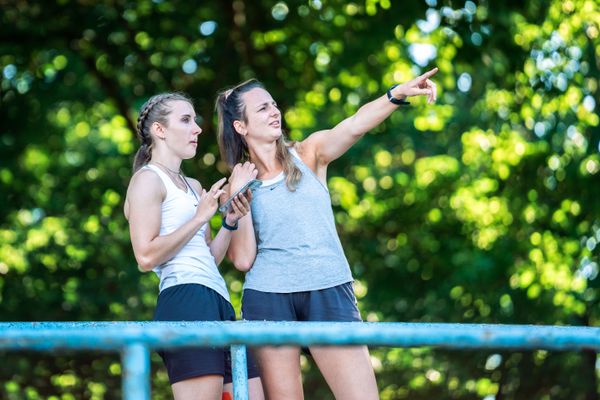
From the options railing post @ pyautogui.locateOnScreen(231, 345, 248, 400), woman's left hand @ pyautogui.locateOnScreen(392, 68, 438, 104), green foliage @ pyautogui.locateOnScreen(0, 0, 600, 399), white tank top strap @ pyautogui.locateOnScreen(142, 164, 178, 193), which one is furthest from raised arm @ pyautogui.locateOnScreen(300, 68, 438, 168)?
green foliage @ pyautogui.locateOnScreen(0, 0, 600, 399)

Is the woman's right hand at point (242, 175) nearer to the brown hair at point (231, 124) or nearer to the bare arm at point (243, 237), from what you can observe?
the bare arm at point (243, 237)

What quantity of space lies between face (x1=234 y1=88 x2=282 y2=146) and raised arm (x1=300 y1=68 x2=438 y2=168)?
12cm

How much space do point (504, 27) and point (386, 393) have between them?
3636 mm

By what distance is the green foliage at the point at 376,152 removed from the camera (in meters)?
7.48

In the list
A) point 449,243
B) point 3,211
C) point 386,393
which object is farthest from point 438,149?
point 3,211

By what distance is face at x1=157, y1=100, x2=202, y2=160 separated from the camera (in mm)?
3217

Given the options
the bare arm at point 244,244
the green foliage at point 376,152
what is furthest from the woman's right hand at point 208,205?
the green foliage at point 376,152

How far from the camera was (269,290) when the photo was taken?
→ 311 cm

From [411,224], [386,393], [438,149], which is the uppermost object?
[438,149]

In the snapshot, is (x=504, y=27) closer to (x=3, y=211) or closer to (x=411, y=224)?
(x=411, y=224)

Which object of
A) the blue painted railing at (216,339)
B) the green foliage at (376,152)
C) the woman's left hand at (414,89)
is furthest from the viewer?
the green foliage at (376,152)

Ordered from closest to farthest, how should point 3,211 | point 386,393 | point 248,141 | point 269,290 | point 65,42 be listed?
point 269,290
point 248,141
point 65,42
point 3,211
point 386,393

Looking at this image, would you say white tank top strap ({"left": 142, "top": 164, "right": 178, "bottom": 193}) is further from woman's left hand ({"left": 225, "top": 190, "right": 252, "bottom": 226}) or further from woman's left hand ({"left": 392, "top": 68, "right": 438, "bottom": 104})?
woman's left hand ({"left": 392, "top": 68, "right": 438, "bottom": 104})

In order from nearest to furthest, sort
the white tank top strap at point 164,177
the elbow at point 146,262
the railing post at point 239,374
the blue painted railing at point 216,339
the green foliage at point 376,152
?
the blue painted railing at point 216,339
the railing post at point 239,374
the elbow at point 146,262
the white tank top strap at point 164,177
the green foliage at point 376,152
